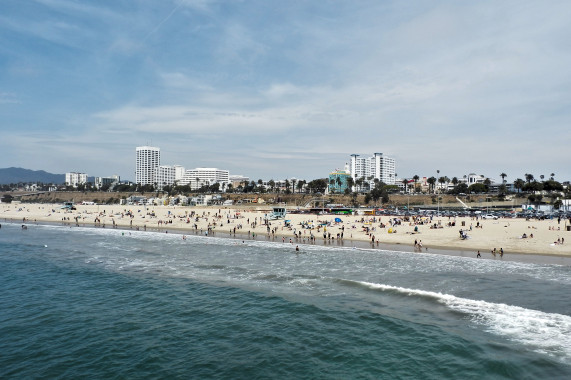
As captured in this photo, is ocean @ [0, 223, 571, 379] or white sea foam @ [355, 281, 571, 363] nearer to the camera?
ocean @ [0, 223, 571, 379]

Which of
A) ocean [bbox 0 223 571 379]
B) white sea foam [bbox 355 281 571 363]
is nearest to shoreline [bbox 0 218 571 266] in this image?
ocean [bbox 0 223 571 379]

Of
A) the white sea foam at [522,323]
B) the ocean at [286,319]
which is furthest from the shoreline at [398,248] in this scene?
the white sea foam at [522,323]

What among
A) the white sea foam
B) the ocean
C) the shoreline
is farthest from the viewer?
the shoreline

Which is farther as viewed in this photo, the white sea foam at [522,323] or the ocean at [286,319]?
the white sea foam at [522,323]

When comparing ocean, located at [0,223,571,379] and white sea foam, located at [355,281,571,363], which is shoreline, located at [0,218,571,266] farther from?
white sea foam, located at [355,281,571,363]

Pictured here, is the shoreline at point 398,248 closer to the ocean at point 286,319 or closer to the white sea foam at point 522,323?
the ocean at point 286,319

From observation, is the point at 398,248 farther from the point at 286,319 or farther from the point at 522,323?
the point at 286,319

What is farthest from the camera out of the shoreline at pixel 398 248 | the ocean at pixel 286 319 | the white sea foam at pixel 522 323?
the shoreline at pixel 398 248
